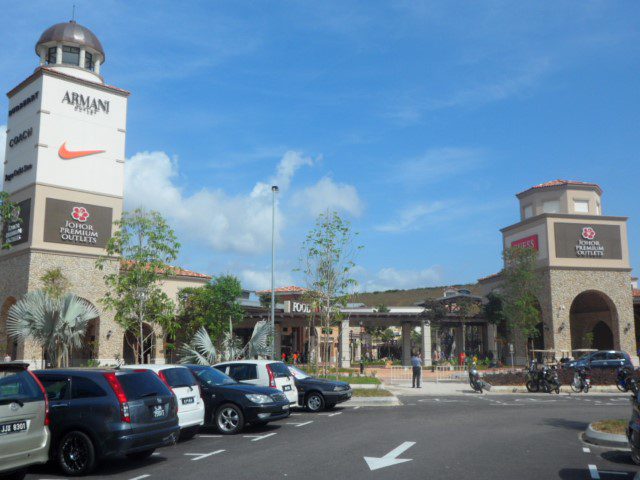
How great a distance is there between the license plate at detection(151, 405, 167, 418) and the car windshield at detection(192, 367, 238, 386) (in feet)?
13.1

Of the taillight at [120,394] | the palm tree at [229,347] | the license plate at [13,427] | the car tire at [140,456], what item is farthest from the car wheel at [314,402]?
the license plate at [13,427]

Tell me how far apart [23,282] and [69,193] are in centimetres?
613

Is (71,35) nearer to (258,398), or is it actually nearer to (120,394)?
(258,398)

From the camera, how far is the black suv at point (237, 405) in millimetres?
13289

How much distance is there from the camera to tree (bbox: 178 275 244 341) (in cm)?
4009

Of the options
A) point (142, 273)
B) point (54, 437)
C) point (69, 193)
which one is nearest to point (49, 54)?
point (69, 193)

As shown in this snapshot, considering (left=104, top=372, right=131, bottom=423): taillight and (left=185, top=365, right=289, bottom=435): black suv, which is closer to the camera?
(left=104, top=372, right=131, bottom=423): taillight

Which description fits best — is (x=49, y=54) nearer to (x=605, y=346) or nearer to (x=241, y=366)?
(x=241, y=366)

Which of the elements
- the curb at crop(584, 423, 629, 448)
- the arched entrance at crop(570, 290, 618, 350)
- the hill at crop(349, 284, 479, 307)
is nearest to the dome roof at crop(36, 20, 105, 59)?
the curb at crop(584, 423, 629, 448)

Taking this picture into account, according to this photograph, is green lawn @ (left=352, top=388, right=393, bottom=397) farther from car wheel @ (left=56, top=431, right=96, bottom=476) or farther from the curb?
car wheel @ (left=56, top=431, right=96, bottom=476)

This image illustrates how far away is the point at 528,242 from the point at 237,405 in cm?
3945

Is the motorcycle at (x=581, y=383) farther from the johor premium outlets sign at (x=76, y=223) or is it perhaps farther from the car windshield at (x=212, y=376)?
the johor premium outlets sign at (x=76, y=223)

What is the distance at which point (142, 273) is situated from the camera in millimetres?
24156

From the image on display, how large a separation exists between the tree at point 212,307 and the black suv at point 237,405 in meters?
26.2
